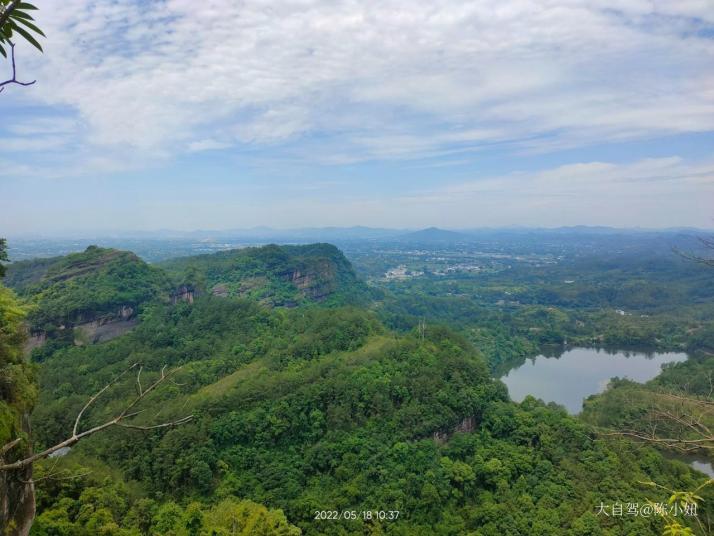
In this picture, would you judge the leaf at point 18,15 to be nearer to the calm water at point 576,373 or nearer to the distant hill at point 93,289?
the distant hill at point 93,289

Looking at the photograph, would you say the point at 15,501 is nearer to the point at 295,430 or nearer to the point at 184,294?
the point at 295,430

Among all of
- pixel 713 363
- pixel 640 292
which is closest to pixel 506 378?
pixel 713 363

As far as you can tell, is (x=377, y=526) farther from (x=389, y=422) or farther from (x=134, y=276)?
(x=134, y=276)

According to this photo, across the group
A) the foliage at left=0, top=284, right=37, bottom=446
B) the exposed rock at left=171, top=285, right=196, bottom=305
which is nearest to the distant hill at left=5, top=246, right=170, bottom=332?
the exposed rock at left=171, top=285, right=196, bottom=305

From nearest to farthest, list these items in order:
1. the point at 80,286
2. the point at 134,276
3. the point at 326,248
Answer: the point at 80,286
the point at 134,276
the point at 326,248

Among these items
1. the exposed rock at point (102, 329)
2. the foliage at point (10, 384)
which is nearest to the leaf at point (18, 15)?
the foliage at point (10, 384)
